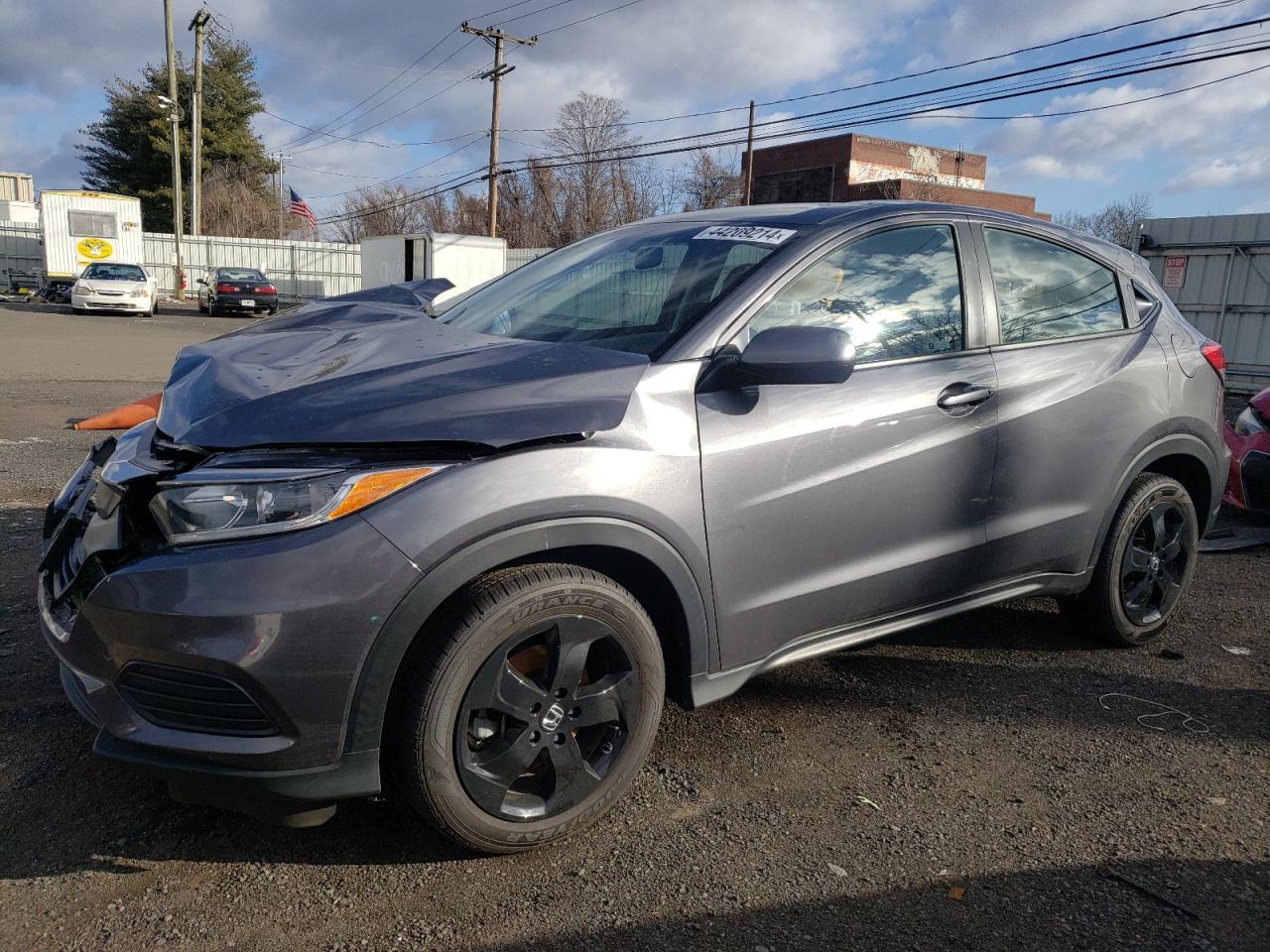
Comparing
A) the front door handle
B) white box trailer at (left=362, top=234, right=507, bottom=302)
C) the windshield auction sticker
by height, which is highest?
white box trailer at (left=362, top=234, right=507, bottom=302)

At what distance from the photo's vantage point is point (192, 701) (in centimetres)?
214

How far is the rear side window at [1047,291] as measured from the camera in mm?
3445

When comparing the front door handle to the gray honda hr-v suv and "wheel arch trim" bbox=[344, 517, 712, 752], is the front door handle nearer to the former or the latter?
the gray honda hr-v suv

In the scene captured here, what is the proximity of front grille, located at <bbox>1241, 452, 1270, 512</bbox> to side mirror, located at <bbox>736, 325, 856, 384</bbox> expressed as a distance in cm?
470

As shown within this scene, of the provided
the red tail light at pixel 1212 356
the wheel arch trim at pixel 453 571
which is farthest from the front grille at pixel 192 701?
the red tail light at pixel 1212 356

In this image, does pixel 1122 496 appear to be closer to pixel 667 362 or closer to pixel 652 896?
pixel 667 362

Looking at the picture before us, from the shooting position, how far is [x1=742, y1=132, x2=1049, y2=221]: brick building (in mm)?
48562

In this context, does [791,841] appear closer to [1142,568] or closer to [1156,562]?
[1142,568]

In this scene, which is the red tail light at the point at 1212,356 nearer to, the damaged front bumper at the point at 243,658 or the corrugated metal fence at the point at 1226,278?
the damaged front bumper at the point at 243,658

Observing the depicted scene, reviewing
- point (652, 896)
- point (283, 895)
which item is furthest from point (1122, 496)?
point (283, 895)

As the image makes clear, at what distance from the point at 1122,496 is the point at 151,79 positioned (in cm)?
6232

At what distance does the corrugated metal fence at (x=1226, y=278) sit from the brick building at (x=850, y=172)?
32.4 metres

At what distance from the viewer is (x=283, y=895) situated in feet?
7.64

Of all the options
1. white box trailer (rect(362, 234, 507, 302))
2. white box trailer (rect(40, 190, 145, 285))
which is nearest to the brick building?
white box trailer (rect(362, 234, 507, 302))
